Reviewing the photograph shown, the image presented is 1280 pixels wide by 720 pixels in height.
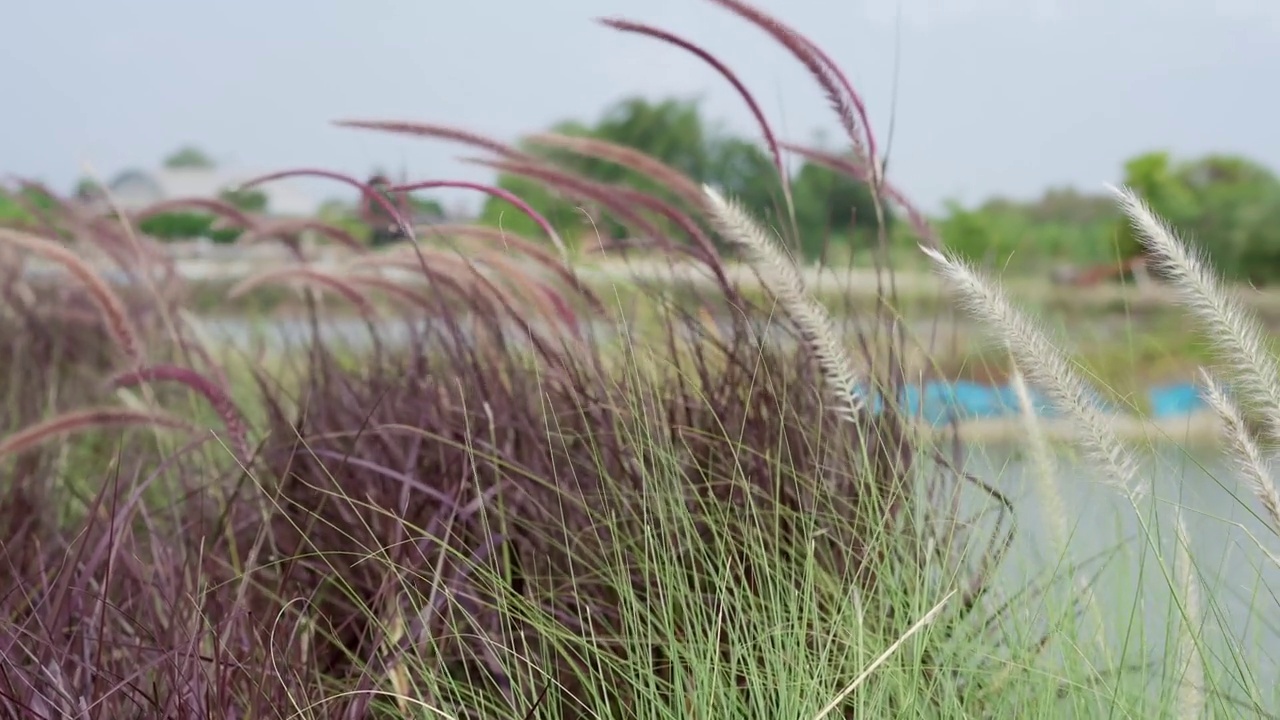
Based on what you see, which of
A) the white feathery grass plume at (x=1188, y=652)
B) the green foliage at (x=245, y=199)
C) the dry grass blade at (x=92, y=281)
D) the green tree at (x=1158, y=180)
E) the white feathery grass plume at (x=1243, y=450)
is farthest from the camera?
the green tree at (x=1158, y=180)

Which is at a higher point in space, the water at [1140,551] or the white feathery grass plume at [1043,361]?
the white feathery grass plume at [1043,361]

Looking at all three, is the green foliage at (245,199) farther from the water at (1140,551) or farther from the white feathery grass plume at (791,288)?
the water at (1140,551)

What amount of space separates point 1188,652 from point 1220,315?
1.39 ft

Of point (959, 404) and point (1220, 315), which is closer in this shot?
point (1220, 315)

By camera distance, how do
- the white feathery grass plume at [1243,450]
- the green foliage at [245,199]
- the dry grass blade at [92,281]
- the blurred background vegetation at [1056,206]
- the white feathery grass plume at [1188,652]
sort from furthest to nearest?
the blurred background vegetation at [1056,206] < the green foliage at [245,199] < the dry grass blade at [92,281] < the white feathery grass plume at [1188,652] < the white feathery grass plume at [1243,450]

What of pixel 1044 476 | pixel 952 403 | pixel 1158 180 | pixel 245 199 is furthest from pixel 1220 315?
pixel 1158 180

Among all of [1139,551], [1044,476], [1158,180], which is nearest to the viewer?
[1044,476]

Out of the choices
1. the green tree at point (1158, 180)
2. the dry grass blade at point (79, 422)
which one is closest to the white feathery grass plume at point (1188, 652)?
the dry grass blade at point (79, 422)

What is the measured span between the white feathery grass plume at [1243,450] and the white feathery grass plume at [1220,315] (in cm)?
3

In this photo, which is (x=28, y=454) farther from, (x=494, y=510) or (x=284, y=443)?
(x=494, y=510)

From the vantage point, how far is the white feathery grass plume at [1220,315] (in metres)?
1.11

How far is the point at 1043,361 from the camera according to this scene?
1.15 meters

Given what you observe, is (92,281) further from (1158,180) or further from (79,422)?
(1158,180)

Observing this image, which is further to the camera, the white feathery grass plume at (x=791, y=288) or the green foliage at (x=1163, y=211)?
the green foliage at (x=1163, y=211)
